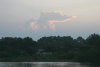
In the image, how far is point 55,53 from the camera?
46750 millimetres

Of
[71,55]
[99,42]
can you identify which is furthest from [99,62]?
[71,55]

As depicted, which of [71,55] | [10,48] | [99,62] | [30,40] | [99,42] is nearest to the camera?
[99,62]

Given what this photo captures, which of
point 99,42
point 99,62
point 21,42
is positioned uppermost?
point 21,42

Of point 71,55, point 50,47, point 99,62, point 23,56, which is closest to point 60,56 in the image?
point 71,55

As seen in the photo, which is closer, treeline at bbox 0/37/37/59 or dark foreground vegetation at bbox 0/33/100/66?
dark foreground vegetation at bbox 0/33/100/66

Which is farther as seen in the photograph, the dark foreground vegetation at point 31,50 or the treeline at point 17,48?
the treeline at point 17,48

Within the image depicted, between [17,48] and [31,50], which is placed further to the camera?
[17,48]

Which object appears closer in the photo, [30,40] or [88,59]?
[88,59]

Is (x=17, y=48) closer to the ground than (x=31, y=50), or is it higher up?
higher up

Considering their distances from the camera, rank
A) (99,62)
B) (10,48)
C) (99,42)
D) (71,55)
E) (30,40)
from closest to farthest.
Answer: (99,62) < (99,42) < (71,55) < (10,48) < (30,40)

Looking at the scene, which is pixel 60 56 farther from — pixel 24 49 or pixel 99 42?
pixel 99 42

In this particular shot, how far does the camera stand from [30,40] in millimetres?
50500

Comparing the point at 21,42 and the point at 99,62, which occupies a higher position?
the point at 21,42

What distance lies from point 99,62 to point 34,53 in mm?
28459
